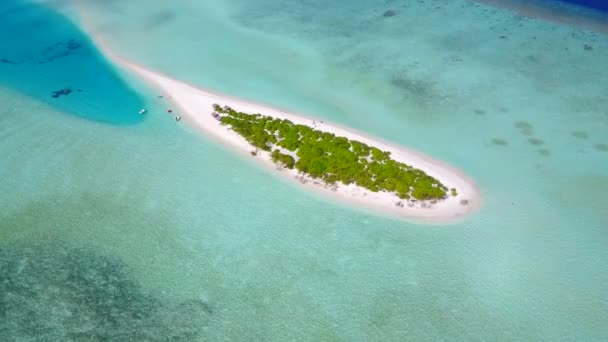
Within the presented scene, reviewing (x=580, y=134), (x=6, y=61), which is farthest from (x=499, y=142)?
(x=6, y=61)

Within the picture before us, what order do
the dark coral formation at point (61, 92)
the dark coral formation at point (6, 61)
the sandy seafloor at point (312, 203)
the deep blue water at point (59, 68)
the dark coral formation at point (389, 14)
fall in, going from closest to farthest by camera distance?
1. the sandy seafloor at point (312, 203)
2. the deep blue water at point (59, 68)
3. the dark coral formation at point (61, 92)
4. the dark coral formation at point (6, 61)
5. the dark coral formation at point (389, 14)

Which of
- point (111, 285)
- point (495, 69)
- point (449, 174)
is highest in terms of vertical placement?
point (495, 69)

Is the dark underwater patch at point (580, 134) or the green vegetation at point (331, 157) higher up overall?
the dark underwater patch at point (580, 134)

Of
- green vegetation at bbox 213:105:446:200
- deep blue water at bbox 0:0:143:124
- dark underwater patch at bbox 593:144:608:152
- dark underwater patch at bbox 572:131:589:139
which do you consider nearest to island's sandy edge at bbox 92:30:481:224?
green vegetation at bbox 213:105:446:200

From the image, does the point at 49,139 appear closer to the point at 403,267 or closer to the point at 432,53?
the point at 403,267

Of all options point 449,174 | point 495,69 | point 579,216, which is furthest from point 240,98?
point 579,216

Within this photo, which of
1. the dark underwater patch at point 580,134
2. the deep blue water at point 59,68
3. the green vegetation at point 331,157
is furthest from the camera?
the deep blue water at point 59,68

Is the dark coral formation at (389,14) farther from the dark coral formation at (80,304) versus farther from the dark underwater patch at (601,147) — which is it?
the dark coral formation at (80,304)

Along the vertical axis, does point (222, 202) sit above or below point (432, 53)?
below

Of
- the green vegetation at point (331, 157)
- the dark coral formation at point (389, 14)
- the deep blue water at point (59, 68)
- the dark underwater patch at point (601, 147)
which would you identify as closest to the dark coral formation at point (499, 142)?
the dark underwater patch at point (601, 147)
